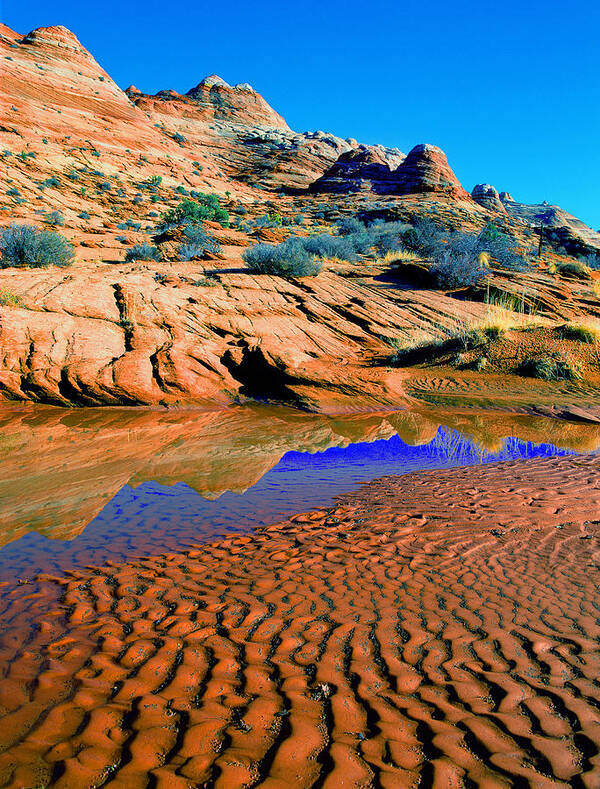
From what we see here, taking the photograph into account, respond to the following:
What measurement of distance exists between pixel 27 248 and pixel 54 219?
1085 cm

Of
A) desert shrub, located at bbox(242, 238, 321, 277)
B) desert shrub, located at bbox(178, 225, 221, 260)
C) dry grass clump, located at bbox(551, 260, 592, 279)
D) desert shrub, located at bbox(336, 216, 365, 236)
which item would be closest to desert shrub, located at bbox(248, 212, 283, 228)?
desert shrub, located at bbox(336, 216, 365, 236)

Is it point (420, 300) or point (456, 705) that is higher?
point (420, 300)

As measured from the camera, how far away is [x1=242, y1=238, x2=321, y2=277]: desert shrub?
17.9 metres

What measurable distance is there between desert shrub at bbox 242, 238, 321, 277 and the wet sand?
595 inches

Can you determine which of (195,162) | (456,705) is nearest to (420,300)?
(456,705)

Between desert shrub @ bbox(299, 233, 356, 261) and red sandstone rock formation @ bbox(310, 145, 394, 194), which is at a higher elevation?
red sandstone rock formation @ bbox(310, 145, 394, 194)

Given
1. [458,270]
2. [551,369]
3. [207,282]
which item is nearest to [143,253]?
[207,282]

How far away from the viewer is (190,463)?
671 centimetres

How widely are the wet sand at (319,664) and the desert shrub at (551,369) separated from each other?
8.26 metres

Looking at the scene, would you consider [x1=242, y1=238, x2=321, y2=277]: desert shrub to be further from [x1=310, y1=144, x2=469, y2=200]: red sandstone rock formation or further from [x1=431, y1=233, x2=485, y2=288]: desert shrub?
[x1=310, y1=144, x2=469, y2=200]: red sandstone rock formation

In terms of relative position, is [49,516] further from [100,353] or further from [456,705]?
[100,353]

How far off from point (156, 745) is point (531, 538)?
11.6 ft

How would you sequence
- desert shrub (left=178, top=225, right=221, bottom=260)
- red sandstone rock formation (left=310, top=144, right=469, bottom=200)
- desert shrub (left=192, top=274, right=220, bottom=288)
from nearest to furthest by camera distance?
1. desert shrub (left=192, top=274, right=220, bottom=288)
2. desert shrub (left=178, top=225, right=221, bottom=260)
3. red sandstone rock formation (left=310, top=144, right=469, bottom=200)

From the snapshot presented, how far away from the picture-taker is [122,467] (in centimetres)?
643
